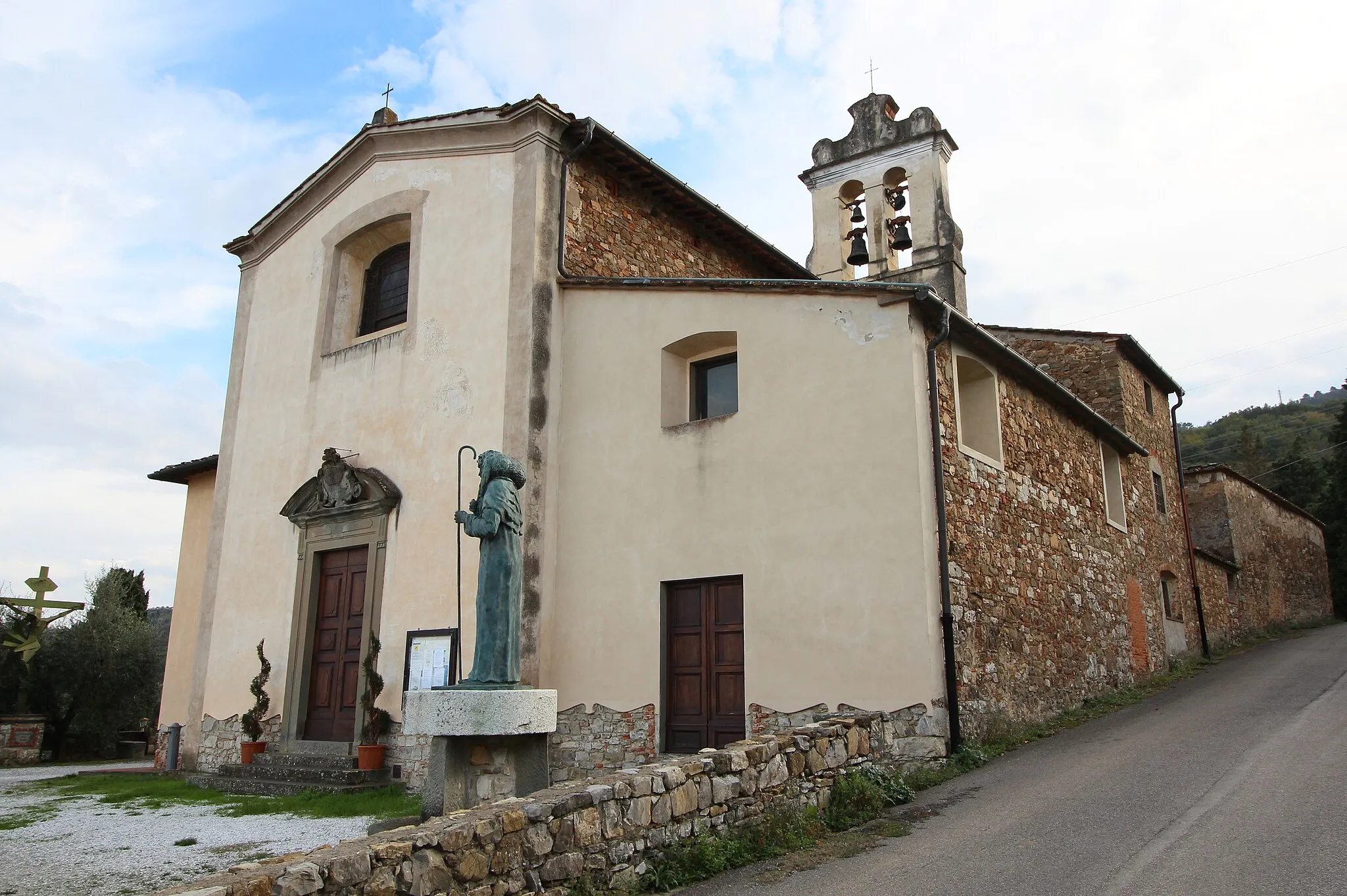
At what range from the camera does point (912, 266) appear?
15.8 metres

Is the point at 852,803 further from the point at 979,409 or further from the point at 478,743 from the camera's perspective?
the point at 979,409

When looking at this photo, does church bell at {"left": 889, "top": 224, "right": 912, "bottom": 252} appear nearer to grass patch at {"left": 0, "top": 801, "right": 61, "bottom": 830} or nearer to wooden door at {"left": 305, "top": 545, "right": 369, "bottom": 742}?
wooden door at {"left": 305, "top": 545, "right": 369, "bottom": 742}

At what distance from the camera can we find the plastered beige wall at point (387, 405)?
1059 centimetres

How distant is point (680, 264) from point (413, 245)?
3532 millimetres

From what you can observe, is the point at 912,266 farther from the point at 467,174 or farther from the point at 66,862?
the point at 66,862

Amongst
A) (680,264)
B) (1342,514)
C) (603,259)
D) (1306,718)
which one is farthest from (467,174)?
(1342,514)

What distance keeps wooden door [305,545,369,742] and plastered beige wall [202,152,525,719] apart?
461 millimetres

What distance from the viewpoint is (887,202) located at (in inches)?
635

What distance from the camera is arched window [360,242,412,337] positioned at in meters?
12.7

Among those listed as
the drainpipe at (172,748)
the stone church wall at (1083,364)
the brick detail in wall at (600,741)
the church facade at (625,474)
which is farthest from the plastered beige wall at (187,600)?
the stone church wall at (1083,364)

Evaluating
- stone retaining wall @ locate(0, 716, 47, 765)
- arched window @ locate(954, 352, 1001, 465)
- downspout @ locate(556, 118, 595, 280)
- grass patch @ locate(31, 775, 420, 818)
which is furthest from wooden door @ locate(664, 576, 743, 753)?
stone retaining wall @ locate(0, 716, 47, 765)

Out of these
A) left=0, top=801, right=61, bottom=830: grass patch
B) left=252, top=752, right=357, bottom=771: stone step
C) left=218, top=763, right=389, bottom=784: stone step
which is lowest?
left=0, top=801, right=61, bottom=830: grass patch

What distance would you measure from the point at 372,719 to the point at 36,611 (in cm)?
929

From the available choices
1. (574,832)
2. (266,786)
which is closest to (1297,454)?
(266,786)
